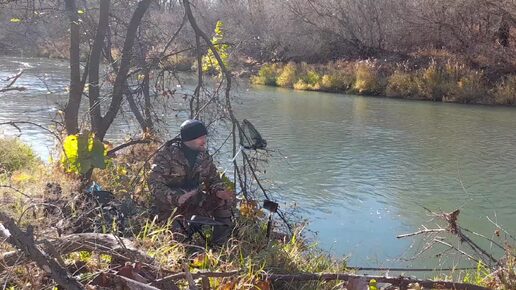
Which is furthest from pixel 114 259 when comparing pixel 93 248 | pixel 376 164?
pixel 376 164

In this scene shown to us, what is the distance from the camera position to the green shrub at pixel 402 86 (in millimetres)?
19484

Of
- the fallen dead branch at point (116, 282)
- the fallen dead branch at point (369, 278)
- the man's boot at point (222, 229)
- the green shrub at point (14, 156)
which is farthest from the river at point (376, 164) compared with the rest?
the fallen dead branch at point (116, 282)

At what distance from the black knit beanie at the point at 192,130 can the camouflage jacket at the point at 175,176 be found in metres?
0.15

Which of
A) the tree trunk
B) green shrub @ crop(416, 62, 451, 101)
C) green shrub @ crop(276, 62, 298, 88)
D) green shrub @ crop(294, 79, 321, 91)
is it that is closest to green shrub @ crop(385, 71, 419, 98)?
green shrub @ crop(416, 62, 451, 101)

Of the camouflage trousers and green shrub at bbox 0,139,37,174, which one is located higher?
the camouflage trousers

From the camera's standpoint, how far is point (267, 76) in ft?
76.5

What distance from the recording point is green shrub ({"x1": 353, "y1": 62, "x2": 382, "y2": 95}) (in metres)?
20.3

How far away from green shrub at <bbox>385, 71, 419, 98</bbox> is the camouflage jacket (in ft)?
51.6

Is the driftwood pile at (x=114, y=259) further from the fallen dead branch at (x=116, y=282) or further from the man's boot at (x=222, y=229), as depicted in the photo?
the man's boot at (x=222, y=229)

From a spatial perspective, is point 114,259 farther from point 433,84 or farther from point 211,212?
point 433,84

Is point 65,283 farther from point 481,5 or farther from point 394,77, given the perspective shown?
point 481,5

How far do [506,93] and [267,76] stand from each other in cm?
885

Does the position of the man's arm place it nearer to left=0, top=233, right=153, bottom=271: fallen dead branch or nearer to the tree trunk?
left=0, top=233, right=153, bottom=271: fallen dead branch

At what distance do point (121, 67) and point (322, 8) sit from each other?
18743 mm
